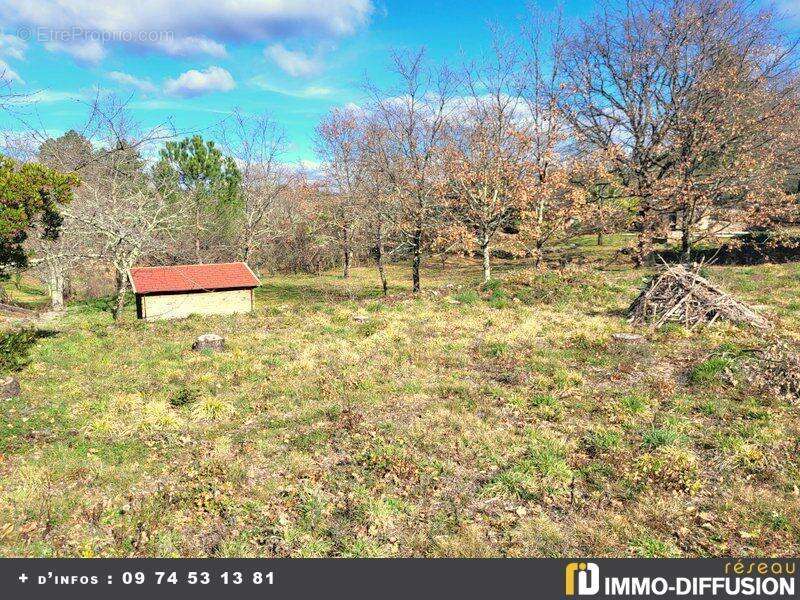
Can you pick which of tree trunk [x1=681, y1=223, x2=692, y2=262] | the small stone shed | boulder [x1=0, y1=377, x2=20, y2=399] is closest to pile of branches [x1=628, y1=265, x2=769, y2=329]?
tree trunk [x1=681, y1=223, x2=692, y2=262]

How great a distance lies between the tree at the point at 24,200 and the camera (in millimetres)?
12625

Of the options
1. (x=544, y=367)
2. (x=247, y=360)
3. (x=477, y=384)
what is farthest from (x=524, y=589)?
(x=247, y=360)

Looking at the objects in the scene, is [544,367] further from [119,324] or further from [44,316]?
Result: [44,316]

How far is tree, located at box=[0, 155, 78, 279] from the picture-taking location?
1262 cm

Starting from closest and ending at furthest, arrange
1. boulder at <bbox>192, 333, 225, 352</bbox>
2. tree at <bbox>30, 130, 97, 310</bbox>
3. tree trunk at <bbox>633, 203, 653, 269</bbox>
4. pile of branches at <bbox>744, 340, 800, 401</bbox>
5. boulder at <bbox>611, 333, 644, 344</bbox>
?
pile of branches at <bbox>744, 340, 800, 401</bbox>, boulder at <bbox>611, 333, 644, 344</bbox>, boulder at <bbox>192, 333, 225, 352</bbox>, tree at <bbox>30, 130, 97, 310</bbox>, tree trunk at <bbox>633, 203, 653, 269</bbox>

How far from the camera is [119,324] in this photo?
18.3m

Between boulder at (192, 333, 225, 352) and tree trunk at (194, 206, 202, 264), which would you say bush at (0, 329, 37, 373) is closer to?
boulder at (192, 333, 225, 352)

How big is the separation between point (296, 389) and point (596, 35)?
29533mm

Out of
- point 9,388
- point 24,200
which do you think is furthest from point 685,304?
point 24,200

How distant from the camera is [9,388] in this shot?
10969mm

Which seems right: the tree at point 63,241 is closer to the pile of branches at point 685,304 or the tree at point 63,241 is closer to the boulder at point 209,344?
the boulder at point 209,344

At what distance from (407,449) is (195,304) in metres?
16.0

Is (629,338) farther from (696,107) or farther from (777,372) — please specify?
(696,107)

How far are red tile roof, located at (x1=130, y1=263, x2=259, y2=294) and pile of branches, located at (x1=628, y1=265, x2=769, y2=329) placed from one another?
648 inches
